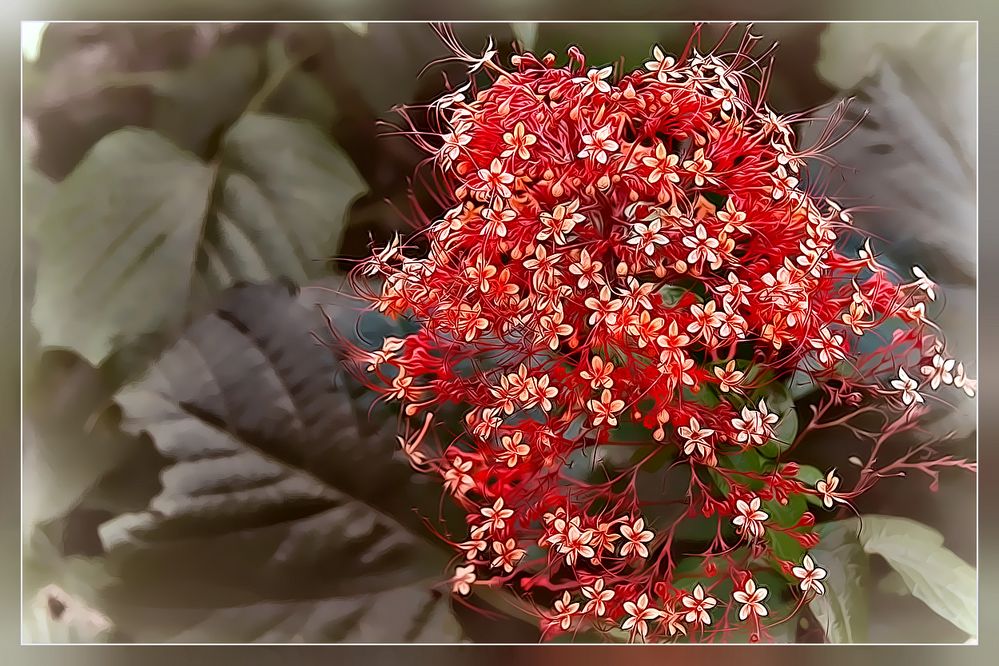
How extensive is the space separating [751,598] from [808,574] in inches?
3.8

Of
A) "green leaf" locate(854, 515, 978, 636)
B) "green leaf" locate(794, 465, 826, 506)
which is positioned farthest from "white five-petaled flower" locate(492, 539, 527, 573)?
"green leaf" locate(854, 515, 978, 636)

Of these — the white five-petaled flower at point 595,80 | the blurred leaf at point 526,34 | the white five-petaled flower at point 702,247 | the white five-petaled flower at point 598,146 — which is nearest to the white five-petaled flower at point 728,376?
the white five-petaled flower at point 702,247

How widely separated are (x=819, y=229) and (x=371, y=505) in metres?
0.83

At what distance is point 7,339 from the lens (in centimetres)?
81

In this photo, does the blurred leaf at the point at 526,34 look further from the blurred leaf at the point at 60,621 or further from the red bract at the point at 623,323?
the blurred leaf at the point at 60,621

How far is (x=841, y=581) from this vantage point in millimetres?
785

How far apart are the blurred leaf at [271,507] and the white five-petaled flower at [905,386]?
0.77m

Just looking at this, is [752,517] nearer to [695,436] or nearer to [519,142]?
[695,436]

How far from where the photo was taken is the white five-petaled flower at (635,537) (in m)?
0.77

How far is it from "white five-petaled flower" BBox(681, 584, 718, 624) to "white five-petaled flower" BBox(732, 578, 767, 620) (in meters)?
0.04

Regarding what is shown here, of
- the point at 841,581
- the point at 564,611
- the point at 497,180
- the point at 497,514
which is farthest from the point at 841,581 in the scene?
the point at 497,180

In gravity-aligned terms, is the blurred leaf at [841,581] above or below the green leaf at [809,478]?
below

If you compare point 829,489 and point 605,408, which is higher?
point 605,408

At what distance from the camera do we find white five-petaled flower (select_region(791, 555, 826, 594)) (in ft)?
2.56
